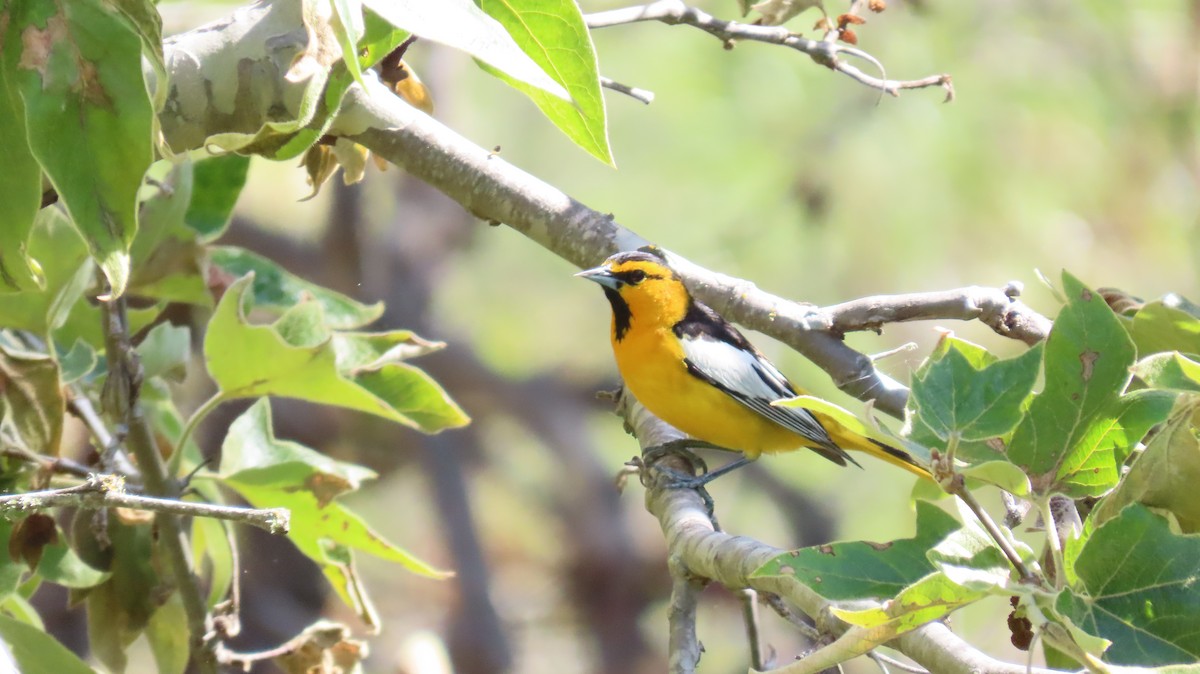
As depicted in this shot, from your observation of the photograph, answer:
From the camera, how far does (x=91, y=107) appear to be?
1146 millimetres

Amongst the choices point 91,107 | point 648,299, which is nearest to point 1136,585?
point 91,107

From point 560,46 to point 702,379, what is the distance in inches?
88.9

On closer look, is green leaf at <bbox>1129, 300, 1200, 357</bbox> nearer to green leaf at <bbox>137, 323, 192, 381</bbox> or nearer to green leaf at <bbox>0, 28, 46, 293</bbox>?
green leaf at <bbox>0, 28, 46, 293</bbox>

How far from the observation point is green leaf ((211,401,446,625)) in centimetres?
201

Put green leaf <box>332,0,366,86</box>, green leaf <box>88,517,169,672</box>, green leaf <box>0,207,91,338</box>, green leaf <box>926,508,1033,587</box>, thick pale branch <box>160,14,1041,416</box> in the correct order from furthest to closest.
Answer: green leaf <box>88,517,169,672</box> < green leaf <box>0,207,91,338</box> < thick pale branch <box>160,14,1041,416</box> < green leaf <box>926,508,1033,587</box> < green leaf <box>332,0,366,86</box>

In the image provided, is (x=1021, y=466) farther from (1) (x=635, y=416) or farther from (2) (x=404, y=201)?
(2) (x=404, y=201)

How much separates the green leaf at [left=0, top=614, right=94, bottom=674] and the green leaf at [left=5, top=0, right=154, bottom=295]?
71cm

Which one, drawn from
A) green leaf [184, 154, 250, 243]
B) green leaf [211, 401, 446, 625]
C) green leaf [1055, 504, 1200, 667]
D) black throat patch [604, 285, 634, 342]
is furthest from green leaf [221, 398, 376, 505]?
black throat patch [604, 285, 634, 342]

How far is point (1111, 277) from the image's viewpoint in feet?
20.0

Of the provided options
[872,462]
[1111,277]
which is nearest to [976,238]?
[1111,277]

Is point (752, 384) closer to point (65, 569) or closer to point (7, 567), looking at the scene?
point (65, 569)

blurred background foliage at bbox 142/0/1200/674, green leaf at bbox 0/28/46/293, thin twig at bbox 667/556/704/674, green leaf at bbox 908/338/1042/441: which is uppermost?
green leaf at bbox 0/28/46/293

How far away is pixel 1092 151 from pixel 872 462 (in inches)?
83.2

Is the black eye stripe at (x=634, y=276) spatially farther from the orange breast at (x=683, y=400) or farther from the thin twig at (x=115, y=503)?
the thin twig at (x=115, y=503)
